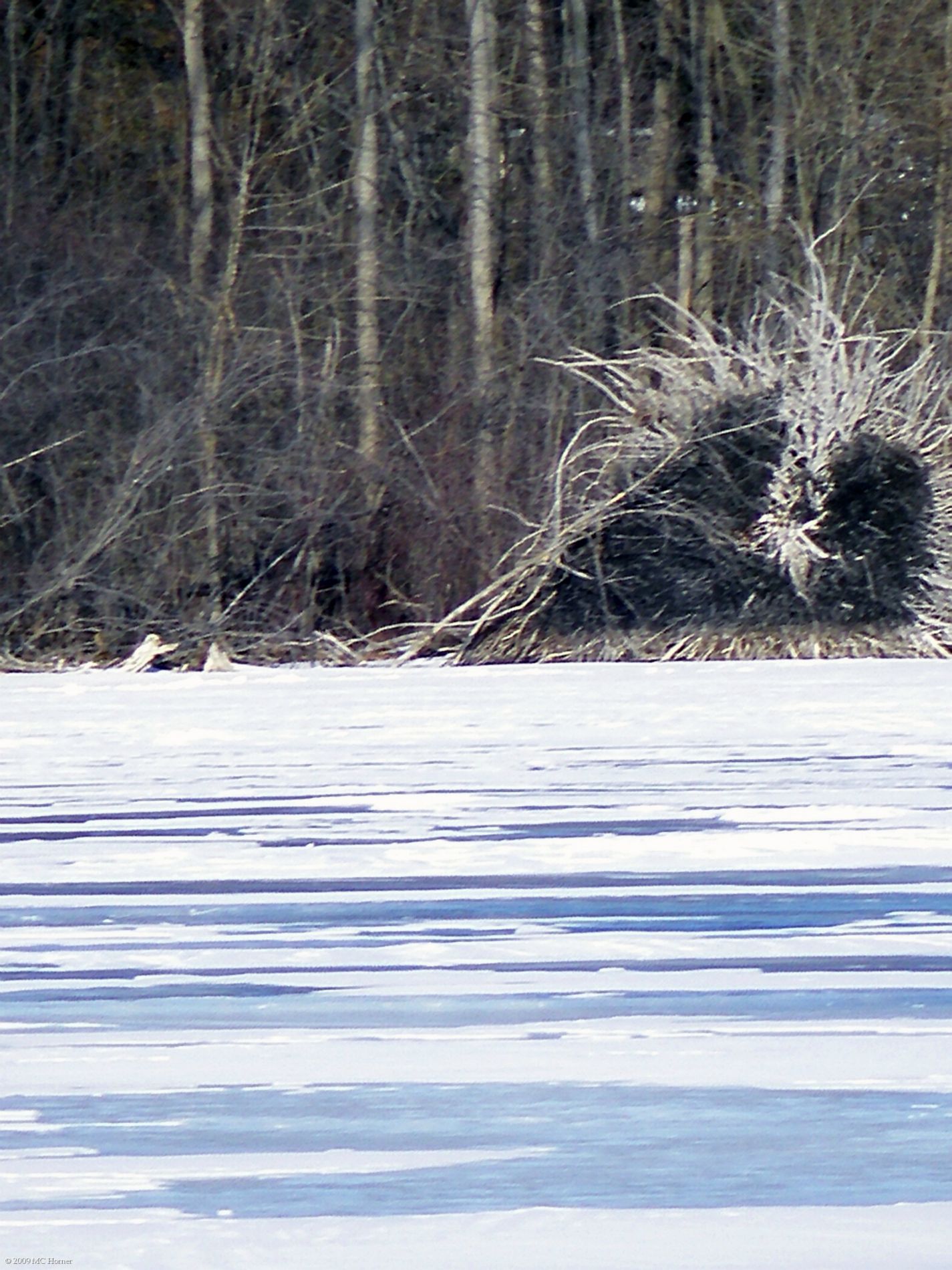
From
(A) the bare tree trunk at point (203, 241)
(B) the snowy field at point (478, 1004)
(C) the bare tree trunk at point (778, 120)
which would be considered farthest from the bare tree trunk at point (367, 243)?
(B) the snowy field at point (478, 1004)

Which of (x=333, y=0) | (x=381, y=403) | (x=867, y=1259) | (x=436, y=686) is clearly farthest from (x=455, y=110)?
(x=867, y=1259)

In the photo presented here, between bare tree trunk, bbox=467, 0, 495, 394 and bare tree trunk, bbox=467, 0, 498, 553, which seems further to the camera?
bare tree trunk, bbox=467, 0, 495, 394

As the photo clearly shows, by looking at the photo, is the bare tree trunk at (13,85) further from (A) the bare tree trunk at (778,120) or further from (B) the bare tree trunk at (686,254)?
(A) the bare tree trunk at (778,120)

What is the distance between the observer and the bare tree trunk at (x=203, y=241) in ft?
42.1

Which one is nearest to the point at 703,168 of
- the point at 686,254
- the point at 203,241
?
the point at 686,254

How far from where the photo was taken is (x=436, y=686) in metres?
9.10

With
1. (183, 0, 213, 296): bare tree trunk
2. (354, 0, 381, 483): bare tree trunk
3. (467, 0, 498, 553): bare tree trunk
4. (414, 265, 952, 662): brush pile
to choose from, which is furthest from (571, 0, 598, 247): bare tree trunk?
(414, 265, 952, 662): brush pile

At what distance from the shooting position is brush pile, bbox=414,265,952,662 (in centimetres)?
1111

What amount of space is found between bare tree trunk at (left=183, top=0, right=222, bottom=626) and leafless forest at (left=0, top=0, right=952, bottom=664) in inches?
1.6

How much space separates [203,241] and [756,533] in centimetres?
599

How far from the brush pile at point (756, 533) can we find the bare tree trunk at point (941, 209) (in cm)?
642

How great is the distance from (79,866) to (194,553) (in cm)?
788

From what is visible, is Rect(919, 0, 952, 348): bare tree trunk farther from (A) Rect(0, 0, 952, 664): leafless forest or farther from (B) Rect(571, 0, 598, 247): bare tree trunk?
(B) Rect(571, 0, 598, 247): bare tree trunk

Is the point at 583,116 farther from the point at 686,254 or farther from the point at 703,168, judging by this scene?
the point at 686,254
